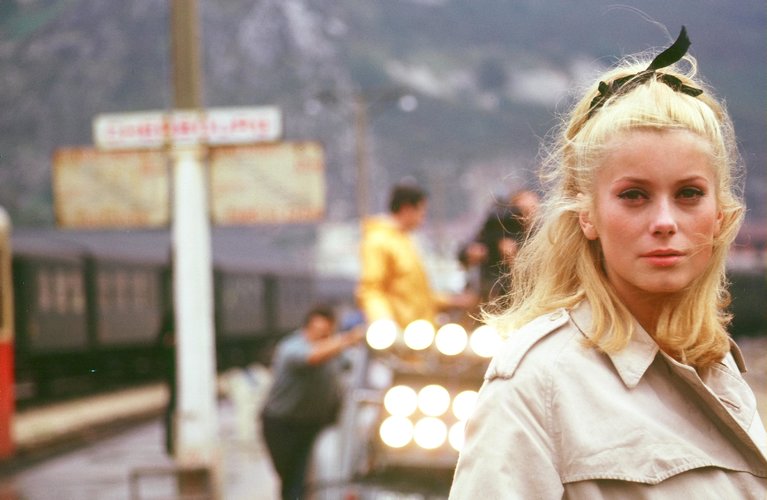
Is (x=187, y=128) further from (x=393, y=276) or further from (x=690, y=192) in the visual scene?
(x=690, y=192)

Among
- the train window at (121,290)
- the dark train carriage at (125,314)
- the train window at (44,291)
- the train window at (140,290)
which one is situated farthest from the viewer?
the train window at (140,290)

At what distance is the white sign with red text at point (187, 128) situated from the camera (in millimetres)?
8617

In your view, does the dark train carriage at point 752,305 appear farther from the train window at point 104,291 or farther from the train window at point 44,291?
the train window at point 44,291

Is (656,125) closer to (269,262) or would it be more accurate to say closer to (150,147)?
(150,147)

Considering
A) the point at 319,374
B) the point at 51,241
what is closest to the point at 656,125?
→ the point at 319,374

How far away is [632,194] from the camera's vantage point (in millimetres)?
1651

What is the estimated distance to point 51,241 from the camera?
2419 centimetres

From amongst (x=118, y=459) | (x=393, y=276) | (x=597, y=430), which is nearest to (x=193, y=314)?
(x=393, y=276)

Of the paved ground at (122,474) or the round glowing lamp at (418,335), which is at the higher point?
the round glowing lamp at (418,335)

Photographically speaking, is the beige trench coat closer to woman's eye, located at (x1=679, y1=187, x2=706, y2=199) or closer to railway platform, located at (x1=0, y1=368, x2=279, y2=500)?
woman's eye, located at (x1=679, y1=187, x2=706, y2=199)

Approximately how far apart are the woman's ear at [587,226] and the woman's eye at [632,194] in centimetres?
8

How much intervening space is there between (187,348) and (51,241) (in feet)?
52.3

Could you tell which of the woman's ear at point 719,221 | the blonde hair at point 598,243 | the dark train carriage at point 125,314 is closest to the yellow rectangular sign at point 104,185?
the blonde hair at point 598,243

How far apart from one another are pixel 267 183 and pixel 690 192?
741cm
